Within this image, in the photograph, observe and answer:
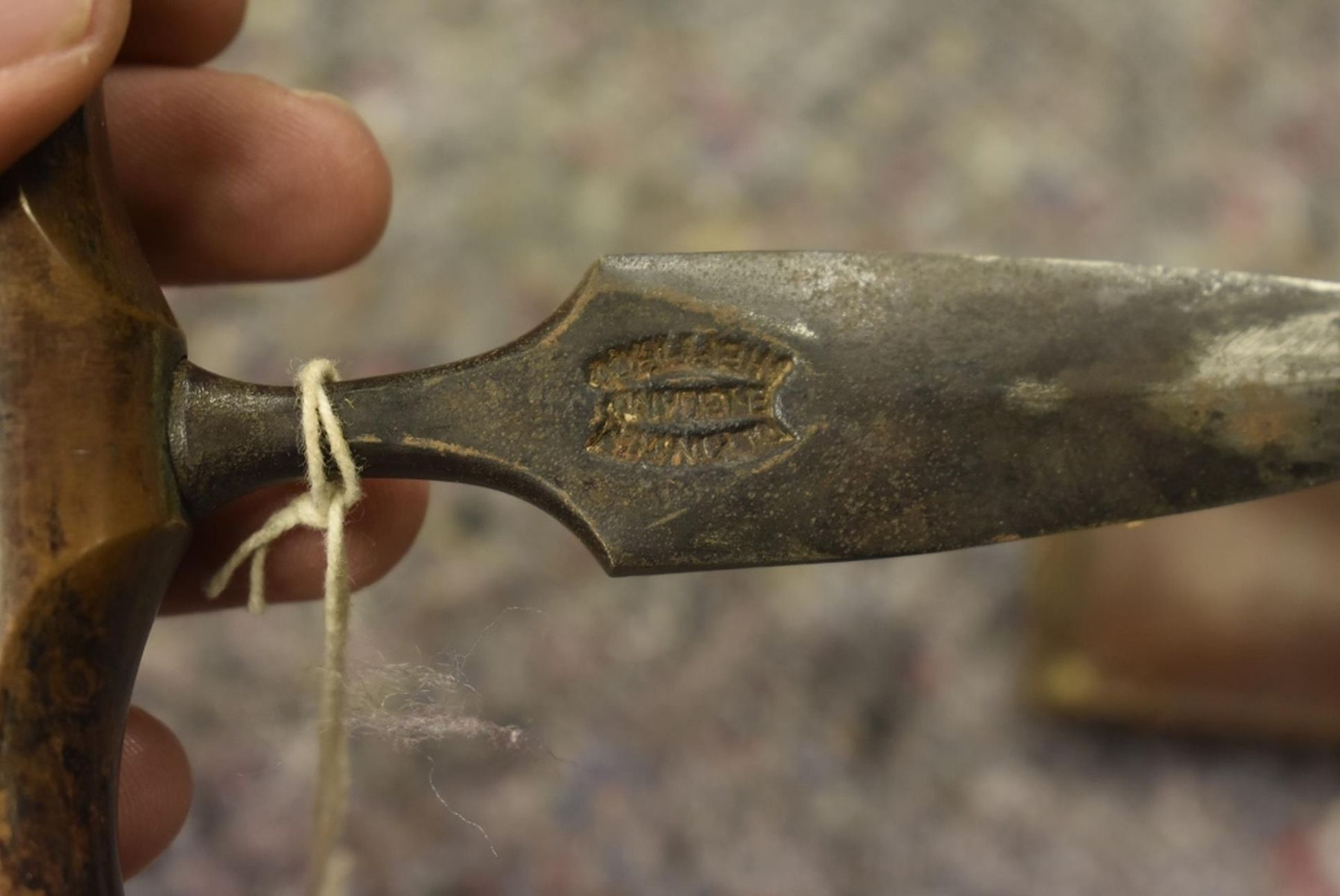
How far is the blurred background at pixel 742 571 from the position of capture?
51.7 inches

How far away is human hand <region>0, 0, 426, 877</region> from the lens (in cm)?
99

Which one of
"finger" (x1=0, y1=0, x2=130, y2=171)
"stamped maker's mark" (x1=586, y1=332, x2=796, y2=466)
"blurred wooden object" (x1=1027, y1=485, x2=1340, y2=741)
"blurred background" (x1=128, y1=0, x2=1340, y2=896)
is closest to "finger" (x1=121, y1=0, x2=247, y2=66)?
"finger" (x1=0, y1=0, x2=130, y2=171)

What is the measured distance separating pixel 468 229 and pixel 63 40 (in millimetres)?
808

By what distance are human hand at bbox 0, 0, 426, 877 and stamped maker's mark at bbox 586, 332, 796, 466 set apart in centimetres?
32

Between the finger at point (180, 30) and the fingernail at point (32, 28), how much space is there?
12.3 inches

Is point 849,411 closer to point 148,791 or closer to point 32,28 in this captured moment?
point 32,28

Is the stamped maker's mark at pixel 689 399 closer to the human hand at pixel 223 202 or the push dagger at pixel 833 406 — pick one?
the push dagger at pixel 833 406

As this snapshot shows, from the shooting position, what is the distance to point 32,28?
69cm

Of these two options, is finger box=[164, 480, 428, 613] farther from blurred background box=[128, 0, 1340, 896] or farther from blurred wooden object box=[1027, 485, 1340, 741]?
blurred wooden object box=[1027, 485, 1340, 741]

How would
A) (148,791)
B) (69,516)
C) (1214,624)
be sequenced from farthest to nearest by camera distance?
(1214,624)
(148,791)
(69,516)

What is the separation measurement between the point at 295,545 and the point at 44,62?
1.49 feet

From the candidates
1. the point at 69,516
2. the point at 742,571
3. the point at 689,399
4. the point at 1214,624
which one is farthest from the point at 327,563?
the point at 1214,624

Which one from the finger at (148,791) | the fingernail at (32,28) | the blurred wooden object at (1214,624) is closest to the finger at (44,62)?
the fingernail at (32,28)

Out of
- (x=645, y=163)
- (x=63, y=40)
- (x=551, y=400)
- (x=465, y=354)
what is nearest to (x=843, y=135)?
(x=645, y=163)
